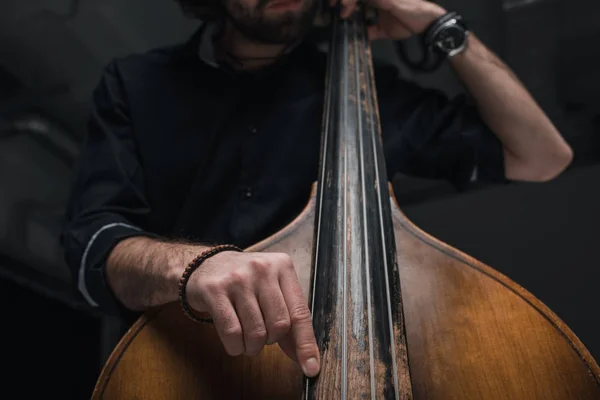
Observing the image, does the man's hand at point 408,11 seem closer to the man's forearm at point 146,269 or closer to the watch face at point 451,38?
the watch face at point 451,38

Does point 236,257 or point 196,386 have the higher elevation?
point 236,257

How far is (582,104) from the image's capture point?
1.24 meters

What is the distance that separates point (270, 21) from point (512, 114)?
456mm

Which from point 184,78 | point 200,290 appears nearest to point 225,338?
point 200,290

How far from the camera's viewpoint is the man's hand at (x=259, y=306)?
0.43 m

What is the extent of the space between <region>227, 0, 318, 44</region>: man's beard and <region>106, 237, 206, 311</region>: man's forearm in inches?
18.0

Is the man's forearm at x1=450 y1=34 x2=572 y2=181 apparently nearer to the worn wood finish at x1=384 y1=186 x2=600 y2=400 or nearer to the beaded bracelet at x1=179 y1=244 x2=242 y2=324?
the worn wood finish at x1=384 y1=186 x2=600 y2=400

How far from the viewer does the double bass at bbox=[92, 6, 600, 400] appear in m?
0.45

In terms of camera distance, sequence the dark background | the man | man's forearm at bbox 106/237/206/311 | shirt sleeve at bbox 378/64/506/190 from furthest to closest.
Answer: the dark background < shirt sleeve at bbox 378/64/506/190 < the man < man's forearm at bbox 106/237/206/311

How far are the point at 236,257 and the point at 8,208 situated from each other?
1.09 meters

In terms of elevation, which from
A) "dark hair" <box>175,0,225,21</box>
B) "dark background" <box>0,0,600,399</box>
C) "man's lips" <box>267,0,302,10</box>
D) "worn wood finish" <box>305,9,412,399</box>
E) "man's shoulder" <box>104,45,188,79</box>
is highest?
"man's lips" <box>267,0,302,10</box>

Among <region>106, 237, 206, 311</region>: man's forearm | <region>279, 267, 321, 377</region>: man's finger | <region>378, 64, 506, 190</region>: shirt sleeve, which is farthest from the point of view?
<region>378, 64, 506, 190</region>: shirt sleeve

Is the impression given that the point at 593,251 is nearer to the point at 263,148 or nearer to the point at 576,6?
the point at 576,6

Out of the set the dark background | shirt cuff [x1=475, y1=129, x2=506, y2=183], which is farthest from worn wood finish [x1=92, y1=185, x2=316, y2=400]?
the dark background
